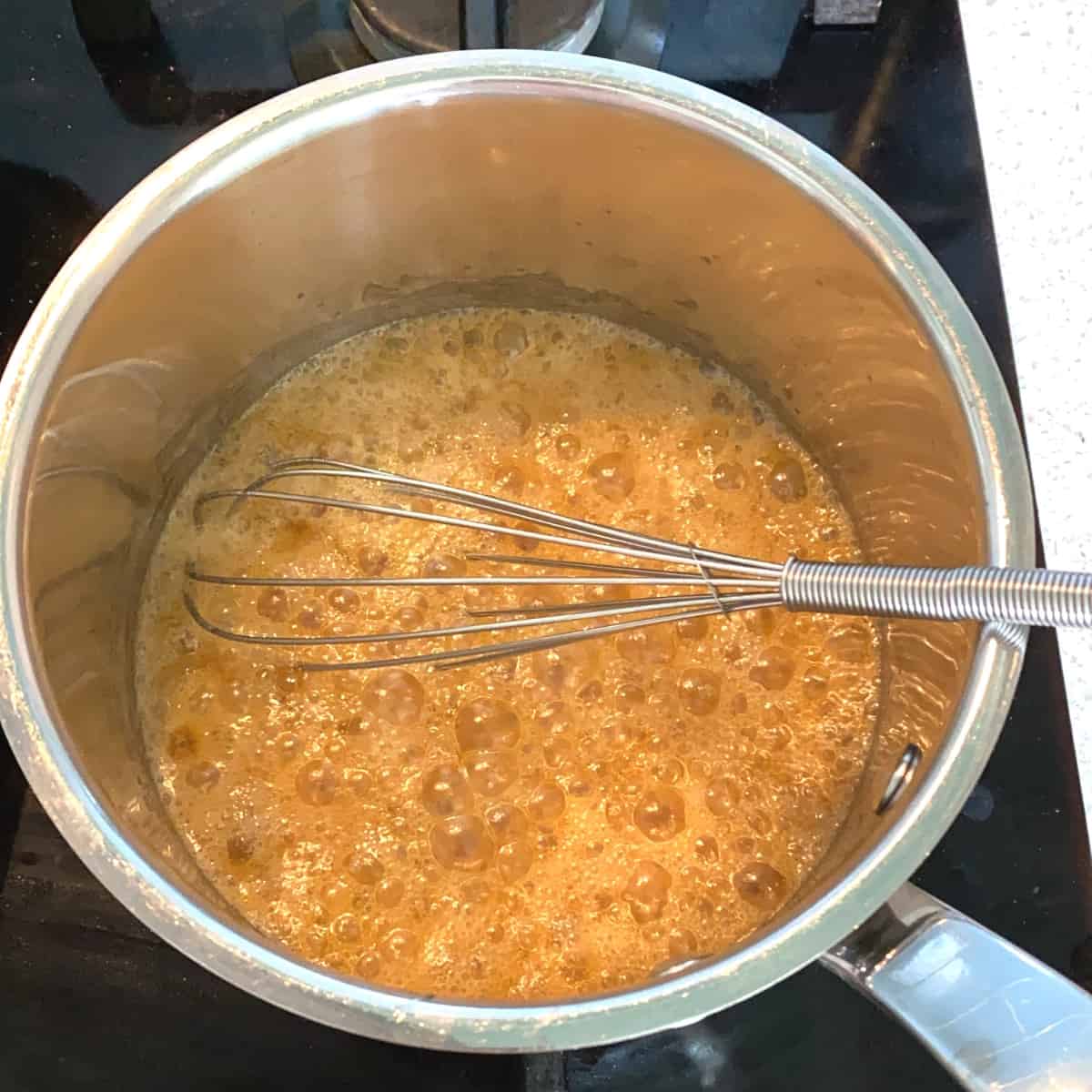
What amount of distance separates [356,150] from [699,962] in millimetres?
439

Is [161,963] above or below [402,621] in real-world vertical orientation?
below

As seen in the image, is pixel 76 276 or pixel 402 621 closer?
pixel 76 276

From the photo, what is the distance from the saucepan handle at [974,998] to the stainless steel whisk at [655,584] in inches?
5.4

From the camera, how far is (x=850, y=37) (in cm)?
81

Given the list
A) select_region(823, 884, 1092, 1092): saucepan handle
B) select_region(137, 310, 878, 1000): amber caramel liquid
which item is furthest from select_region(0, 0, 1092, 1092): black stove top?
select_region(823, 884, 1092, 1092): saucepan handle

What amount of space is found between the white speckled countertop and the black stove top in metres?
0.06

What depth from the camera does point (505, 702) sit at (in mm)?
686

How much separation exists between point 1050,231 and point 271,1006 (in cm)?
74

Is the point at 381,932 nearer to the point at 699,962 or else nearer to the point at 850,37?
the point at 699,962

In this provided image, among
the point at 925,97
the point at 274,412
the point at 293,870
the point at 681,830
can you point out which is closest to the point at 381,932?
the point at 293,870

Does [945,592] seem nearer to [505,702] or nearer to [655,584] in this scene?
[655,584]

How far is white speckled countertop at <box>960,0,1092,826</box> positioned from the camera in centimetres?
78

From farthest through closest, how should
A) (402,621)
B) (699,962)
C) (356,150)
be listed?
1. (402,621)
2. (356,150)
3. (699,962)

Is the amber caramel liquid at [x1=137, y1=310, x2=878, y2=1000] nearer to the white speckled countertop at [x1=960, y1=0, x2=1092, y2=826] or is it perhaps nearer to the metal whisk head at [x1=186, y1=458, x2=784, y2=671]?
the metal whisk head at [x1=186, y1=458, x2=784, y2=671]
